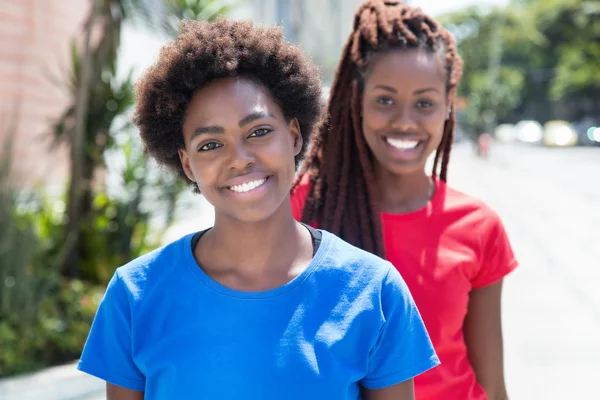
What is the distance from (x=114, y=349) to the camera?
5.16ft

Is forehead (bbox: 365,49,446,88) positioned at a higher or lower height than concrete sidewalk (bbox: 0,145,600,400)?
higher

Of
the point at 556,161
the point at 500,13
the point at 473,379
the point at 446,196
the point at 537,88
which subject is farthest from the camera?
the point at 537,88

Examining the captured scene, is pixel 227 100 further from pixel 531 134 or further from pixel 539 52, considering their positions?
pixel 539 52

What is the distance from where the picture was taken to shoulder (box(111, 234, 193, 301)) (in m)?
1.59

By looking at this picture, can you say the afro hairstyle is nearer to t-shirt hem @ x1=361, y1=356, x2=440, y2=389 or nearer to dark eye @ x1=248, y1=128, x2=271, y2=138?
dark eye @ x1=248, y1=128, x2=271, y2=138

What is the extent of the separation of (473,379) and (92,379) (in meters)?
3.55

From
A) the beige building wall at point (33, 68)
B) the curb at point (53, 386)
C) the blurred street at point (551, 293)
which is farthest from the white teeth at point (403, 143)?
the beige building wall at point (33, 68)

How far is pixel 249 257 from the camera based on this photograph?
165cm

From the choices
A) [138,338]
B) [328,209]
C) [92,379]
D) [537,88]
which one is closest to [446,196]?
[328,209]

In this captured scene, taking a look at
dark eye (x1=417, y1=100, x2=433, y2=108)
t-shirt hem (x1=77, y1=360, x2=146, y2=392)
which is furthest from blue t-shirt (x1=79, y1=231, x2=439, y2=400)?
dark eye (x1=417, y1=100, x2=433, y2=108)

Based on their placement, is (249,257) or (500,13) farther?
(500,13)

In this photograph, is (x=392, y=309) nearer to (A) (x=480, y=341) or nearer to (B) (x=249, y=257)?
(B) (x=249, y=257)

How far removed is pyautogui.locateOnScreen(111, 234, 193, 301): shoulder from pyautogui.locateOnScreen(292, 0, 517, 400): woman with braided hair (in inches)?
25.0

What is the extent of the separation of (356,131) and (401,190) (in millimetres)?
210
